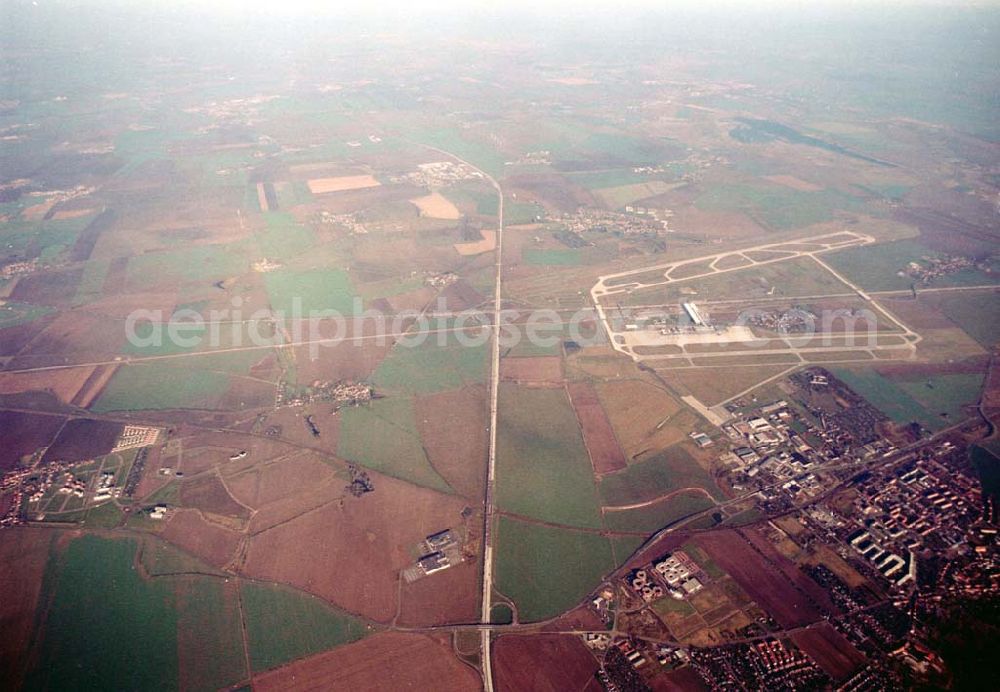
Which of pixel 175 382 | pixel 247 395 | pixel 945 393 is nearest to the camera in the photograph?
pixel 247 395

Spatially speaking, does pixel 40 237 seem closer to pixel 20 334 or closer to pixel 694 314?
pixel 20 334

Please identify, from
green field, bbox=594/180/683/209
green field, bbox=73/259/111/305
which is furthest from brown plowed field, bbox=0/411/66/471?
green field, bbox=594/180/683/209

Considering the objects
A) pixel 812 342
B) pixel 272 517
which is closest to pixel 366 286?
pixel 272 517

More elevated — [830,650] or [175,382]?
[830,650]

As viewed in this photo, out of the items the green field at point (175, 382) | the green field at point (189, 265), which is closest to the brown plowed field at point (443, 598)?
the green field at point (175, 382)

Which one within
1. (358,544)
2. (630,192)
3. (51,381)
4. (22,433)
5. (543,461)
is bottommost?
(51,381)

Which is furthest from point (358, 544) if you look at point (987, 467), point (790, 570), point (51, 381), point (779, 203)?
point (779, 203)
